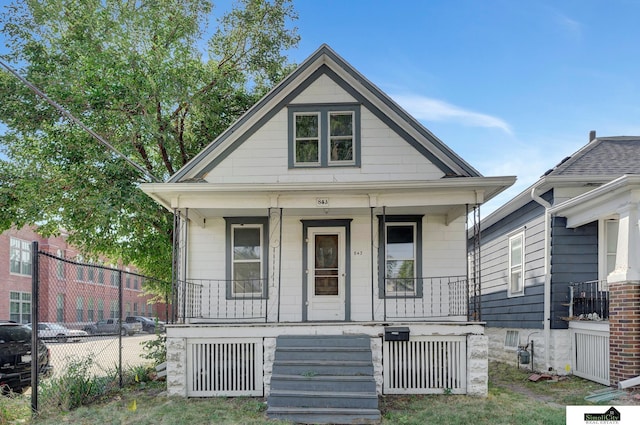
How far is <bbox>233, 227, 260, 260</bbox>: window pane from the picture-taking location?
1113cm

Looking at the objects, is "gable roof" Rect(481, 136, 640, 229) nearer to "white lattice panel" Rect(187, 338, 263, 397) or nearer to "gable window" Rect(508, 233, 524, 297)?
"gable window" Rect(508, 233, 524, 297)

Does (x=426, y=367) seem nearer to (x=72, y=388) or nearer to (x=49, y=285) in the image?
(x=72, y=388)

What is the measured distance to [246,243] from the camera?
11.2 m

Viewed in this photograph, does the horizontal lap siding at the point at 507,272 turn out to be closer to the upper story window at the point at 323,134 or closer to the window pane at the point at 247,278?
the upper story window at the point at 323,134

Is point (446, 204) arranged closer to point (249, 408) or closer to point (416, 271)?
point (416, 271)

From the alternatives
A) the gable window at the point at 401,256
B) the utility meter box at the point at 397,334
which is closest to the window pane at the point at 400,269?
the gable window at the point at 401,256

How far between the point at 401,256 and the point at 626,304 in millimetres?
4084

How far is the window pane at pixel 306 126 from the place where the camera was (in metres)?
11.1

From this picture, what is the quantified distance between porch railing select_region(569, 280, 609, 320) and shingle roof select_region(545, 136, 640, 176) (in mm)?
2209

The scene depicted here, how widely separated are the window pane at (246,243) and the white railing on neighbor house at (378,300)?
1.76ft

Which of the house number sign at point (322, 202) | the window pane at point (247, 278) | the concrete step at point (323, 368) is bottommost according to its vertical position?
the concrete step at point (323, 368)

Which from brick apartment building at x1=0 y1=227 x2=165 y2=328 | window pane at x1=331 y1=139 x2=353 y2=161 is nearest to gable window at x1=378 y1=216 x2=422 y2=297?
window pane at x1=331 y1=139 x2=353 y2=161

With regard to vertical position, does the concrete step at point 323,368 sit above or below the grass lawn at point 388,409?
above

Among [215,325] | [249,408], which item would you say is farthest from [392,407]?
[215,325]
